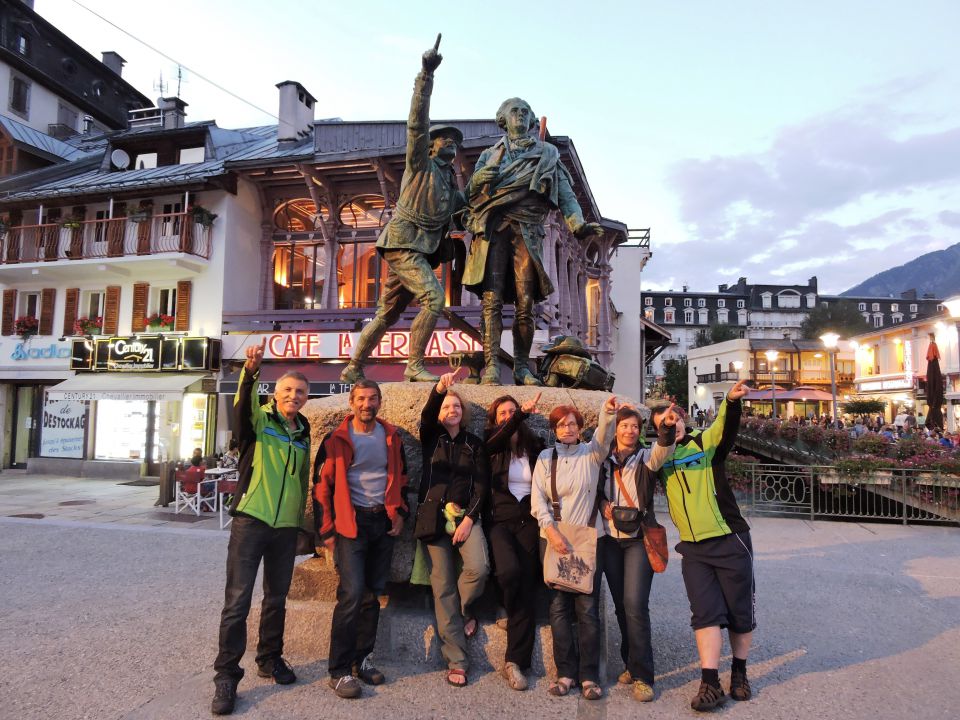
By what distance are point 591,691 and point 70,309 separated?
20.7 m

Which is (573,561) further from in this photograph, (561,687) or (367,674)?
(367,674)

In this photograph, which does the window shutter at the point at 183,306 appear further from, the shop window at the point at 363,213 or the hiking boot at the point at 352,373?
the hiking boot at the point at 352,373

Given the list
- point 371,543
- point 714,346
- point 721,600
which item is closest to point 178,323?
point 371,543

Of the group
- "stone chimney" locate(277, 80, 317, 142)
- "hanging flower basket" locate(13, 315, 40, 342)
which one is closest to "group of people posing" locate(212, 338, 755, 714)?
"stone chimney" locate(277, 80, 317, 142)

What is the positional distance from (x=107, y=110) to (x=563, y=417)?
35.0 meters

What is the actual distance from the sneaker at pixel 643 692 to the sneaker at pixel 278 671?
1.90 m

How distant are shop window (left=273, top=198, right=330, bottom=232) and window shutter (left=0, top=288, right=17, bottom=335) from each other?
8.59 meters

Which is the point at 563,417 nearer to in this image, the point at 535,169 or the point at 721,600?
the point at 721,600

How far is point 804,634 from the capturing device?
4547 millimetres

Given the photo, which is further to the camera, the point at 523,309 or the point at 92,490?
the point at 92,490

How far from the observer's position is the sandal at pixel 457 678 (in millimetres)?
3414

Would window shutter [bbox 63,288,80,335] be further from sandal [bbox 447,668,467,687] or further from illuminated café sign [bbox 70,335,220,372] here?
sandal [bbox 447,668,467,687]

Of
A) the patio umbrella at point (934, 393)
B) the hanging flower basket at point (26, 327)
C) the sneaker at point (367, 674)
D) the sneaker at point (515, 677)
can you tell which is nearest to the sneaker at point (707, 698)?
the sneaker at point (515, 677)

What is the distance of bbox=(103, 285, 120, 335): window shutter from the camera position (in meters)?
18.5
